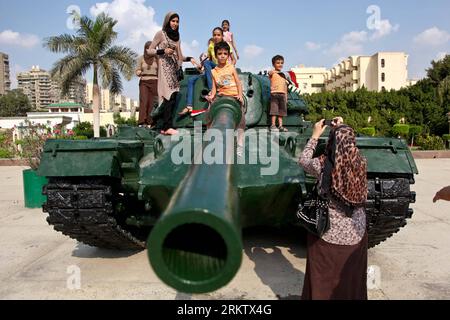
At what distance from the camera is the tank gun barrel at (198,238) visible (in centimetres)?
150

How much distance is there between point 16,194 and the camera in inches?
414

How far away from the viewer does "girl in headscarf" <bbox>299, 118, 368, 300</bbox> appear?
303 centimetres

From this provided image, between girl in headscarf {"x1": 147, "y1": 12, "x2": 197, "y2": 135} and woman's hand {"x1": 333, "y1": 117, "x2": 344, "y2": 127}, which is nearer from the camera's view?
woman's hand {"x1": 333, "y1": 117, "x2": 344, "y2": 127}

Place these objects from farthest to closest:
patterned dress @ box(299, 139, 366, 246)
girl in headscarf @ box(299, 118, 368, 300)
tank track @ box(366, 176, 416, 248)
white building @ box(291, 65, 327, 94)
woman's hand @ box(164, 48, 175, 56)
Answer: white building @ box(291, 65, 327, 94)
woman's hand @ box(164, 48, 175, 56)
tank track @ box(366, 176, 416, 248)
patterned dress @ box(299, 139, 366, 246)
girl in headscarf @ box(299, 118, 368, 300)

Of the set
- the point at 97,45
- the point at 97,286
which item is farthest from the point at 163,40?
the point at 97,45

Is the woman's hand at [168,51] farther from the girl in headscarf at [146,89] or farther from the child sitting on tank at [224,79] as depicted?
the child sitting on tank at [224,79]

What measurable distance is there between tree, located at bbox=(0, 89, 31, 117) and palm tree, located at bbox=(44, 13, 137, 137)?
1707 inches

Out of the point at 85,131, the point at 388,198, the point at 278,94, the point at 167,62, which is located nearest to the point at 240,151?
the point at 388,198

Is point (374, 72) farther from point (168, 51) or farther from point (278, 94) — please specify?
point (168, 51)

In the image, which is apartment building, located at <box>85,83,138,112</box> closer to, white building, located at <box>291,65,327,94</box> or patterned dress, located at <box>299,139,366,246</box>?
white building, located at <box>291,65,327,94</box>

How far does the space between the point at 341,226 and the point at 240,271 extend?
6.01 ft

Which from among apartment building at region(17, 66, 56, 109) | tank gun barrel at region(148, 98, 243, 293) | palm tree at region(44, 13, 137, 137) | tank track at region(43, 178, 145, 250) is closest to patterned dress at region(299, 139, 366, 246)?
tank gun barrel at region(148, 98, 243, 293)

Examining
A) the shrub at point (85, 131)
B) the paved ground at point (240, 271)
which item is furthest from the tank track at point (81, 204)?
the shrub at point (85, 131)
